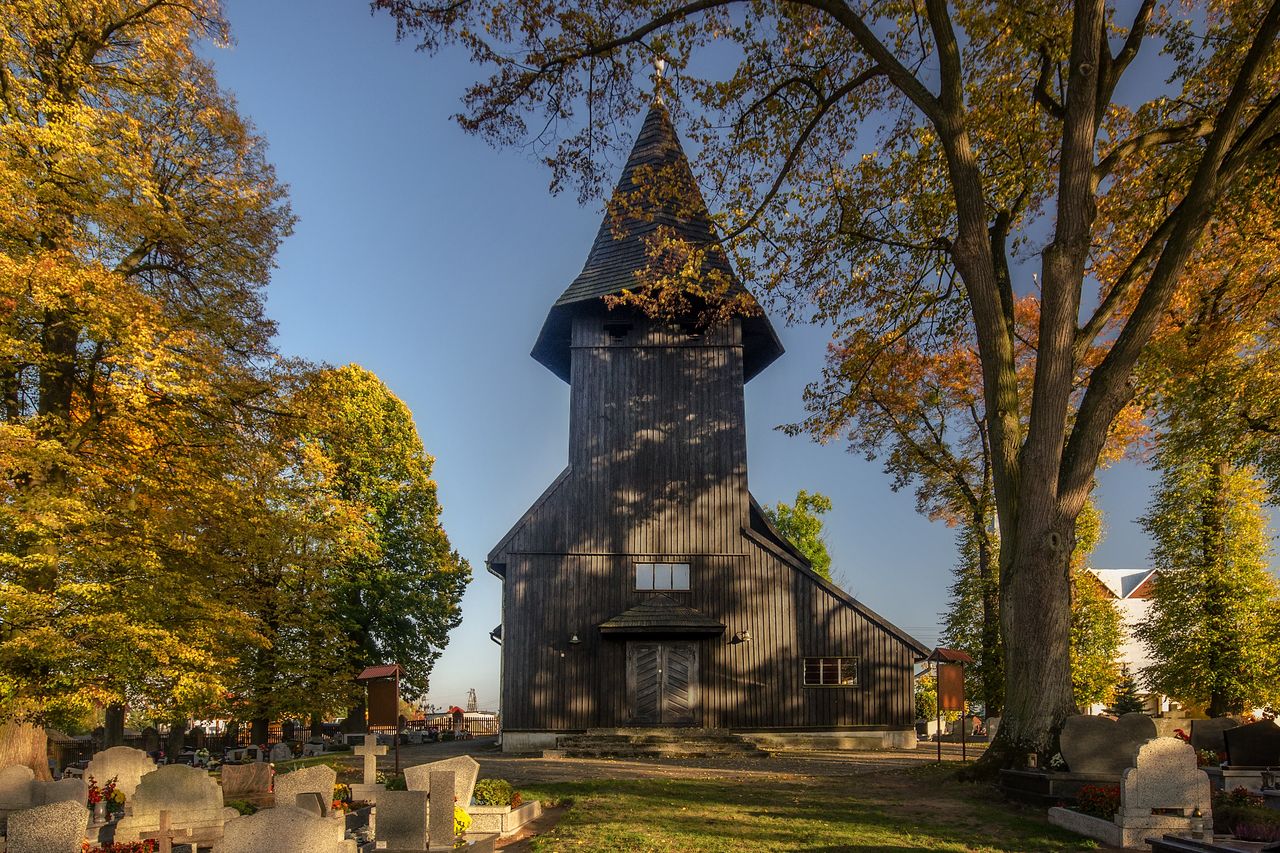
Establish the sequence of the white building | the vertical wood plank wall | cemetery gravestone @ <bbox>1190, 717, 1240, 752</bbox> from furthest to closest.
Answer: the white building < the vertical wood plank wall < cemetery gravestone @ <bbox>1190, 717, 1240, 752</bbox>

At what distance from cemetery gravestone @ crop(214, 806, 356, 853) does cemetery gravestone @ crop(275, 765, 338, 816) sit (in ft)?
16.5

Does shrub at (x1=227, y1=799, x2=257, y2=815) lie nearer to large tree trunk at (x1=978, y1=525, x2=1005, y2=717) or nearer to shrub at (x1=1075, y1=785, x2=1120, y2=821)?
shrub at (x1=1075, y1=785, x2=1120, y2=821)

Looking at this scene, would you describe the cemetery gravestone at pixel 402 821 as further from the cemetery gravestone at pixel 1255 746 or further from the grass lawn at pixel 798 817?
the cemetery gravestone at pixel 1255 746

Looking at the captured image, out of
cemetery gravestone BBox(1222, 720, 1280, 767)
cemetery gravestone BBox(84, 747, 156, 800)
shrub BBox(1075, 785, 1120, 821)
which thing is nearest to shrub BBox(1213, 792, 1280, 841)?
shrub BBox(1075, 785, 1120, 821)

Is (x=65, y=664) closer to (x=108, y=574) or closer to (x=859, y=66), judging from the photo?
(x=108, y=574)

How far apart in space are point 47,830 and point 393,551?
2598cm

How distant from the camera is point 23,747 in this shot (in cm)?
1491

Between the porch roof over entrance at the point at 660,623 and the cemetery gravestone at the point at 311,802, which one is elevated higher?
the porch roof over entrance at the point at 660,623

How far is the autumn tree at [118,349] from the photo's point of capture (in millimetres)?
13977

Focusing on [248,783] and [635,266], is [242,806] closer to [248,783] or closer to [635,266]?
[248,783]

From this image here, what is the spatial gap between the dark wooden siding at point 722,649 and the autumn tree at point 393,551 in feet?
30.6

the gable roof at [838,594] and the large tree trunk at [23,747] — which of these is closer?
the large tree trunk at [23,747]

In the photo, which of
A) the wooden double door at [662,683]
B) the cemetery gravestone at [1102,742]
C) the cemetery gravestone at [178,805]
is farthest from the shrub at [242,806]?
the wooden double door at [662,683]

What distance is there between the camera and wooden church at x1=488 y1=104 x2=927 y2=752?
80.6ft
